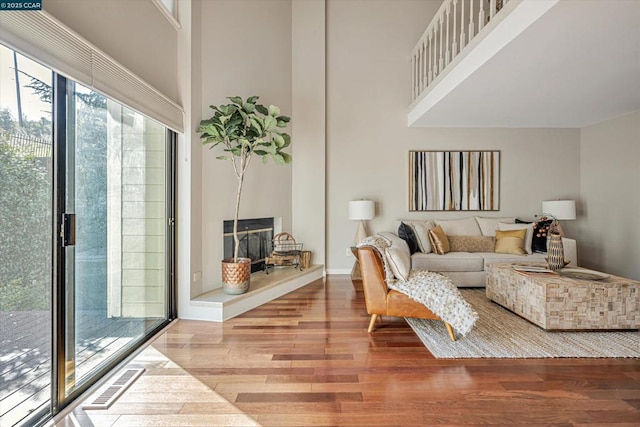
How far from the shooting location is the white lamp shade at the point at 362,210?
5.15m

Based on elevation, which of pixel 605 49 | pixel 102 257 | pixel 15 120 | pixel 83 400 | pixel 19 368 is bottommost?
pixel 83 400

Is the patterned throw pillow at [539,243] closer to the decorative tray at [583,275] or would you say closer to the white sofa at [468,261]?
the white sofa at [468,261]

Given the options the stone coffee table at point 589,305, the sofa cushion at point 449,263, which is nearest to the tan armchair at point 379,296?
the stone coffee table at point 589,305

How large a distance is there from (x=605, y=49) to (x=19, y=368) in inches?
173

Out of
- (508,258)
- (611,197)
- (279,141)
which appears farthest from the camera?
(611,197)

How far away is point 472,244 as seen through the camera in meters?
4.85

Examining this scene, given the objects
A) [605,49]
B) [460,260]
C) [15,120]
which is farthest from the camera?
[460,260]

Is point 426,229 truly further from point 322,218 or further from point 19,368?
point 19,368

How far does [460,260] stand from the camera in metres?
4.52

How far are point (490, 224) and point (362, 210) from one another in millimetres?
1912

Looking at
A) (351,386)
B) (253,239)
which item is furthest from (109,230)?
(253,239)

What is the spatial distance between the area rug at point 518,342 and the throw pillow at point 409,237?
1541mm

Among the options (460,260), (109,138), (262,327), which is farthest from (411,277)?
(109,138)

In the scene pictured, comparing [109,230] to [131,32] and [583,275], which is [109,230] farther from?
[583,275]
